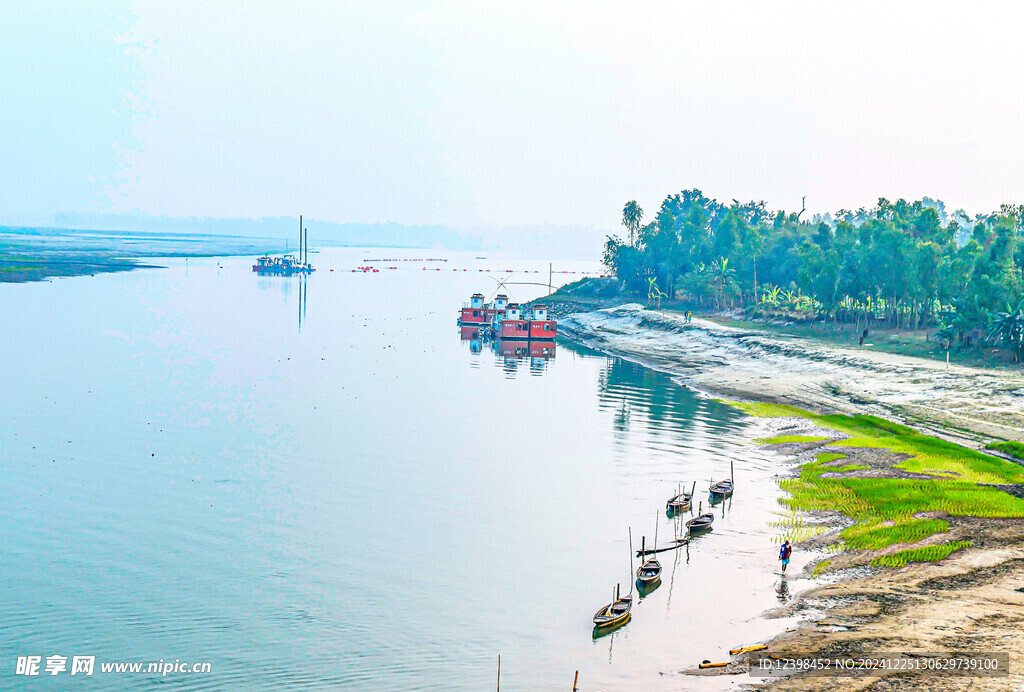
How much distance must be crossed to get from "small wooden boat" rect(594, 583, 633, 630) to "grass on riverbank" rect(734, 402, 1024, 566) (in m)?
12.1

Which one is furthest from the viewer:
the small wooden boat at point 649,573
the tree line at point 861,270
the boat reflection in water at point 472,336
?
the boat reflection in water at point 472,336

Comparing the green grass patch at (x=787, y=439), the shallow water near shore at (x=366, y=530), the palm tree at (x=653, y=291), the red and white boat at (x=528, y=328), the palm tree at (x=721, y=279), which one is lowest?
the shallow water near shore at (x=366, y=530)

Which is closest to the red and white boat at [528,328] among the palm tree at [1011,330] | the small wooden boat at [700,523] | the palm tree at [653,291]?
the palm tree at [653,291]

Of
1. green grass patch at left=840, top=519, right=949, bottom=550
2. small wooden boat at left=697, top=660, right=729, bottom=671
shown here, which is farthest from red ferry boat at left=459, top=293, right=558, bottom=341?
small wooden boat at left=697, top=660, right=729, bottom=671

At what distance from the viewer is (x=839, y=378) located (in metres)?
86.4

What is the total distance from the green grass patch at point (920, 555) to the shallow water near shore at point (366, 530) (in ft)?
12.1

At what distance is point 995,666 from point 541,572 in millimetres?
18183

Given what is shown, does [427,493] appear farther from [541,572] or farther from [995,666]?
[995,666]

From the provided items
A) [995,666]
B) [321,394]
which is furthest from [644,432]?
[995,666]

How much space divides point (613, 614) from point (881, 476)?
25147 mm

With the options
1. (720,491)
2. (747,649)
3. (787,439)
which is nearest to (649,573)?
(747,649)

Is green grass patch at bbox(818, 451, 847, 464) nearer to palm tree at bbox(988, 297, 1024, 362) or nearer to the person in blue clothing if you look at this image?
the person in blue clothing

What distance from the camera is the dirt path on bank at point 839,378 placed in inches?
2643

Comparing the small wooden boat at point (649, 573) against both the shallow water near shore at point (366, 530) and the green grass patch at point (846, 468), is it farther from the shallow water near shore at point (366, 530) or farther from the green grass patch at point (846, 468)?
the green grass patch at point (846, 468)
